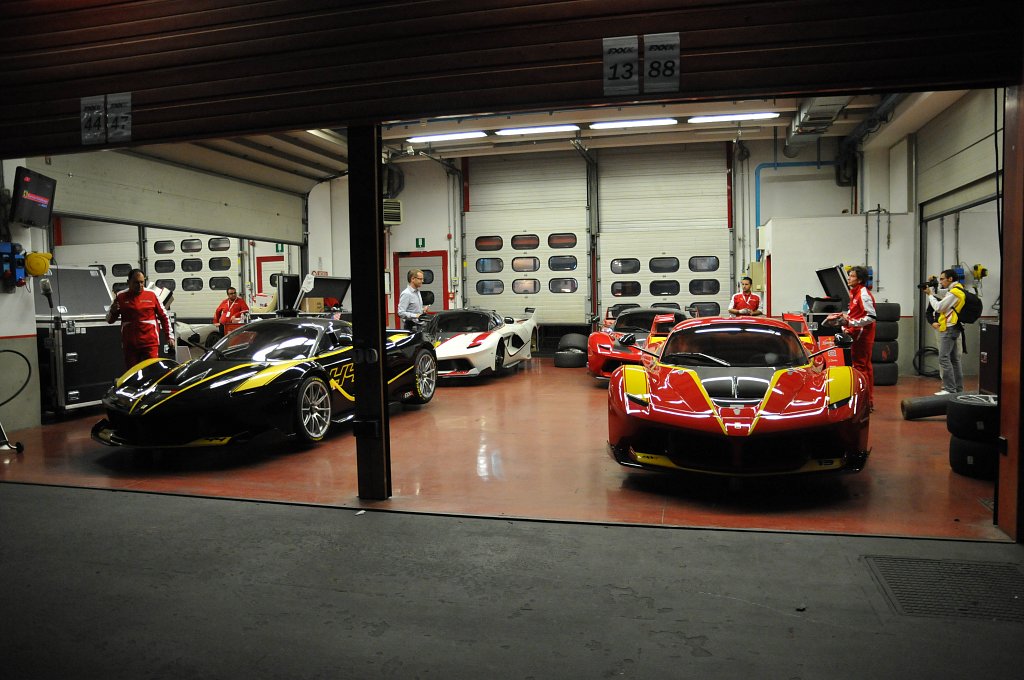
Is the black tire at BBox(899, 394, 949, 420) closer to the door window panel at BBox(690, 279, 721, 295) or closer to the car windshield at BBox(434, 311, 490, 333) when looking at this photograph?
the car windshield at BBox(434, 311, 490, 333)

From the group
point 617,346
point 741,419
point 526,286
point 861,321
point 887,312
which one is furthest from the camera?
point 526,286

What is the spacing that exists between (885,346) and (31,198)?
10742 mm

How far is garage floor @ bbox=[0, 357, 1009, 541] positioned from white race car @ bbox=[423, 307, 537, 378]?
2.76 metres

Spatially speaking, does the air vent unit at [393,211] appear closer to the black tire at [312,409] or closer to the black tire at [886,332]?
the black tire at [312,409]

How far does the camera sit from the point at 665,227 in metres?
15.2

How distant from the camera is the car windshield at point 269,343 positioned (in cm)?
635

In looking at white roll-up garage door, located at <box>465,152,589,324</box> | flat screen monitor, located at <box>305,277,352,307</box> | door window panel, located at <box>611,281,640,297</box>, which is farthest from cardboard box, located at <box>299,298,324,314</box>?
door window panel, located at <box>611,281,640,297</box>

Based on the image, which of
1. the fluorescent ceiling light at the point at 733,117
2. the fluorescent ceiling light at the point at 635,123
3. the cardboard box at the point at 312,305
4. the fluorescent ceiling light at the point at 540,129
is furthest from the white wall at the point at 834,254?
the cardboard box at the point at 312,305

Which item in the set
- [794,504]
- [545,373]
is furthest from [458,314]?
[794,504]

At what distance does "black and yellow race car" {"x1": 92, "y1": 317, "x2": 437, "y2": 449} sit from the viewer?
5.50m

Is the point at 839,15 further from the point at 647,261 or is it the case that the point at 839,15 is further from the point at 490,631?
the point at 647,261

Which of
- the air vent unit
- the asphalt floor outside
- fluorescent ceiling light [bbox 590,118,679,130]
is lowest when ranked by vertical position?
the asphalt floor outside

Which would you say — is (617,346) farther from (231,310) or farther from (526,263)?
(231,310)

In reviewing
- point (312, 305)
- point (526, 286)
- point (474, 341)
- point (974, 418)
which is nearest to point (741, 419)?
point (974, 418)
